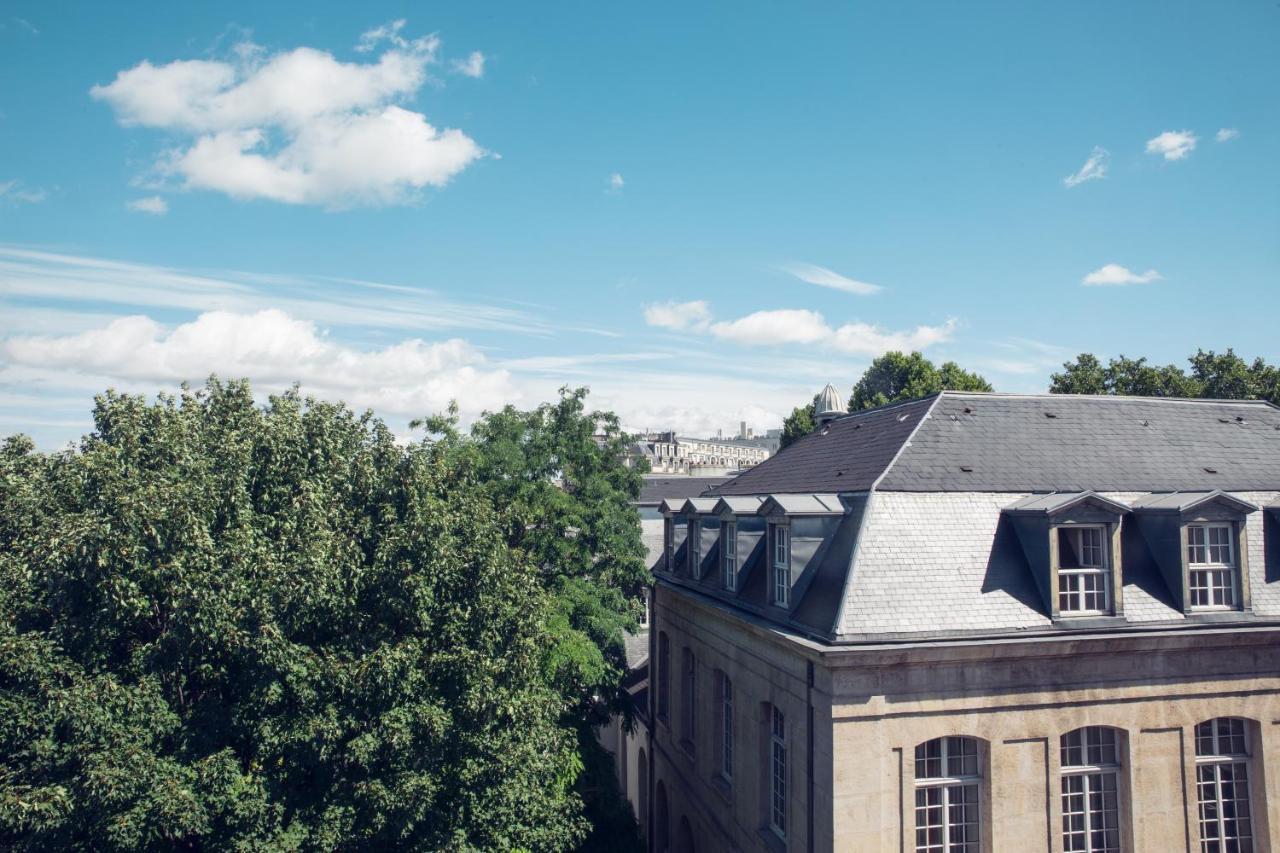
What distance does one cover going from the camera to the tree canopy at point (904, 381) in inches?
1889

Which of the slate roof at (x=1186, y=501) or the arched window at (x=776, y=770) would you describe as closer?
the slate roof at (x=1186, y=501)

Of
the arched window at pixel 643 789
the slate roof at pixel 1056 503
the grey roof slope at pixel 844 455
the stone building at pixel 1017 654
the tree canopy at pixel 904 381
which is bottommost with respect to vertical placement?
the arched window at pixel 643 789

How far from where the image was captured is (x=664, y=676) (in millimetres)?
28375

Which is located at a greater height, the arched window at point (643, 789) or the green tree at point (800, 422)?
the green tree at point (800, 422)

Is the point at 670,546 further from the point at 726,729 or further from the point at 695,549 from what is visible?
the point at 726,729

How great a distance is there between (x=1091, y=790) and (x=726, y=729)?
8.66 m

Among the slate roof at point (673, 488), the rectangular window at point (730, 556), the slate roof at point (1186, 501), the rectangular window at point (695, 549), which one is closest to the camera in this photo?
the slate roof at point (1186, 501)

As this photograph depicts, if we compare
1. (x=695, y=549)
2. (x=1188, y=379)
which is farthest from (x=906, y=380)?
(x=695, y=549)

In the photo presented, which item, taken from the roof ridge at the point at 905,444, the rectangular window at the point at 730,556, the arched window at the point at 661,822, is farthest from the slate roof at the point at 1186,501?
the arched window at the point at 661,822

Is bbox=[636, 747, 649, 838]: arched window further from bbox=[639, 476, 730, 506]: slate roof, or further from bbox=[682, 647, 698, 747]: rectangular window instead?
bbox=[639, 476, 730, 506]: slate roof

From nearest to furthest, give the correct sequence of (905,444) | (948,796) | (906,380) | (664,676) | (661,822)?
(948,796) < (905,444) < (661,822) < (664,676) < (906,380)

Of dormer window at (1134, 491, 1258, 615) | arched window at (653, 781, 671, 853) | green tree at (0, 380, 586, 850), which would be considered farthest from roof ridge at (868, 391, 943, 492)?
arched window at (653, 781, 671, 853)

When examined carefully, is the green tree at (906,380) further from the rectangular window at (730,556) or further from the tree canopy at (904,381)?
the rectangular window at (730,556)

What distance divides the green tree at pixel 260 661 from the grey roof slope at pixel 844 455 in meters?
7.79
